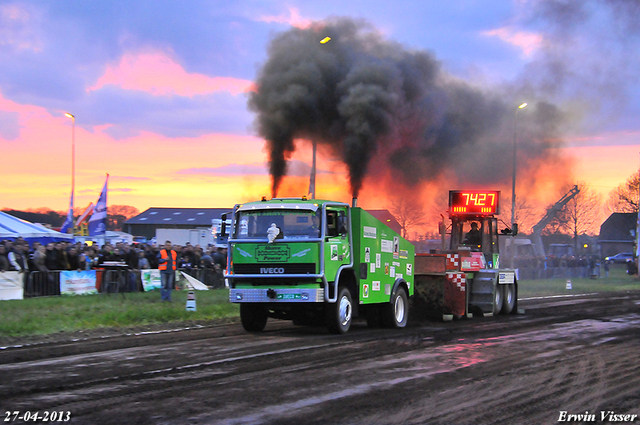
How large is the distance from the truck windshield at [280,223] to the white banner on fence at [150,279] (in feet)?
32.4

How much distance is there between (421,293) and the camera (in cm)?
1631

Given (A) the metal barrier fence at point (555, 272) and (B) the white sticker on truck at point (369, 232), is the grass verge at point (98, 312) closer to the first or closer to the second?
(B) the white sticker on truck at point (369, 232)

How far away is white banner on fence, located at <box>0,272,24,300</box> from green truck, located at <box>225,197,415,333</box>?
8899 millimetres

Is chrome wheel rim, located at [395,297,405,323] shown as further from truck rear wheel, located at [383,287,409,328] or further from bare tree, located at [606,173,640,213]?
bare tree, located at [606,173,640,213]

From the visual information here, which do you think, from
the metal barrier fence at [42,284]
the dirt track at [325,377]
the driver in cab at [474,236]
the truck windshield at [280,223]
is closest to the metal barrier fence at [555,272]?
the driver in cab at [474,236]

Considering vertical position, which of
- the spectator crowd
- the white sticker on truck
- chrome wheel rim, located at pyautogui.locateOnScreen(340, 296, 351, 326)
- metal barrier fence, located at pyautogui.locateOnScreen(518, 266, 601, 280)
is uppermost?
the white sticker on truck

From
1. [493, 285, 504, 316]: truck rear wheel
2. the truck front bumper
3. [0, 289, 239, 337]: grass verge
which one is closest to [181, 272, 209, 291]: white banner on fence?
[0, 289, 239, 337]: grass verge

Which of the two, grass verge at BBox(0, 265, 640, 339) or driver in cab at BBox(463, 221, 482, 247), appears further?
driver in cab at BBox(463, 221, 482, 247)

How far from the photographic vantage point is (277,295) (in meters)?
12.0

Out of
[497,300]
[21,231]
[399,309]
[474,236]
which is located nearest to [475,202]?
[474,236]

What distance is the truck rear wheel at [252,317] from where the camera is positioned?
1288 cm

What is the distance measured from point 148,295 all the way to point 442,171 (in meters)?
11.5

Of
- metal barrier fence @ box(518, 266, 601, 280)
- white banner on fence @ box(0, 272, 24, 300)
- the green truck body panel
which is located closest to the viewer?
the green truck body panel

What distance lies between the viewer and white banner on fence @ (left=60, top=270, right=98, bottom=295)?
1981 cm
